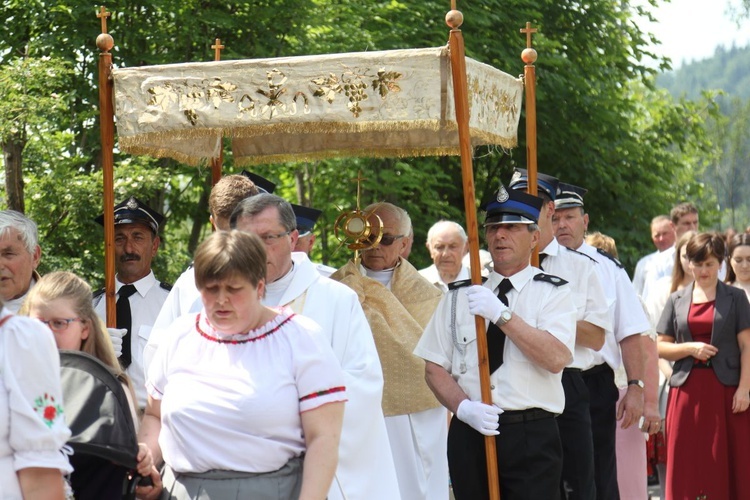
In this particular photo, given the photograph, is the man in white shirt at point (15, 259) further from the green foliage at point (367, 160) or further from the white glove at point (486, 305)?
the green foliage at point (367, 160)

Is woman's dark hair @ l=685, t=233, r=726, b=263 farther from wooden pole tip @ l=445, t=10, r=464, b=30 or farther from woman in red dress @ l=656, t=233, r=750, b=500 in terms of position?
wooden pole tip @ l=445, t=10, r=464, b=30

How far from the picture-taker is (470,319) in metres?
6.17

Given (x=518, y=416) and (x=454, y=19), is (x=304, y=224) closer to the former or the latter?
(x=454, y=19)

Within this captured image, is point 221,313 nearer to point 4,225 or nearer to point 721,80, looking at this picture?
point 4,225

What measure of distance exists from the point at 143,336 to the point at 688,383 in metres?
4.44

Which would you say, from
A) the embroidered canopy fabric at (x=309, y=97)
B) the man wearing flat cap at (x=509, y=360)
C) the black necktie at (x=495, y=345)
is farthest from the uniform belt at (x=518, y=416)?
the embroidered canopy fabric at (x=309, y=97)

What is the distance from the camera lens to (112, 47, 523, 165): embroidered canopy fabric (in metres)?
5.99

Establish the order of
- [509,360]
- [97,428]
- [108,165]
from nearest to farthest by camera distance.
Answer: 1. [97,428]
2. [509,360]
3. [108,165]

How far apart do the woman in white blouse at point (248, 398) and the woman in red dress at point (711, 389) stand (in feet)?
18.5

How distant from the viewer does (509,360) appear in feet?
19.8

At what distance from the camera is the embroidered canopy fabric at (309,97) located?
5992 mm

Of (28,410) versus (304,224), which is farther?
(304,224)

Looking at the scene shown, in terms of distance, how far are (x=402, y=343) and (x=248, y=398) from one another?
3249 mm

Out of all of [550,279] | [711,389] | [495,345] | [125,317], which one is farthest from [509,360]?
[711,389]
